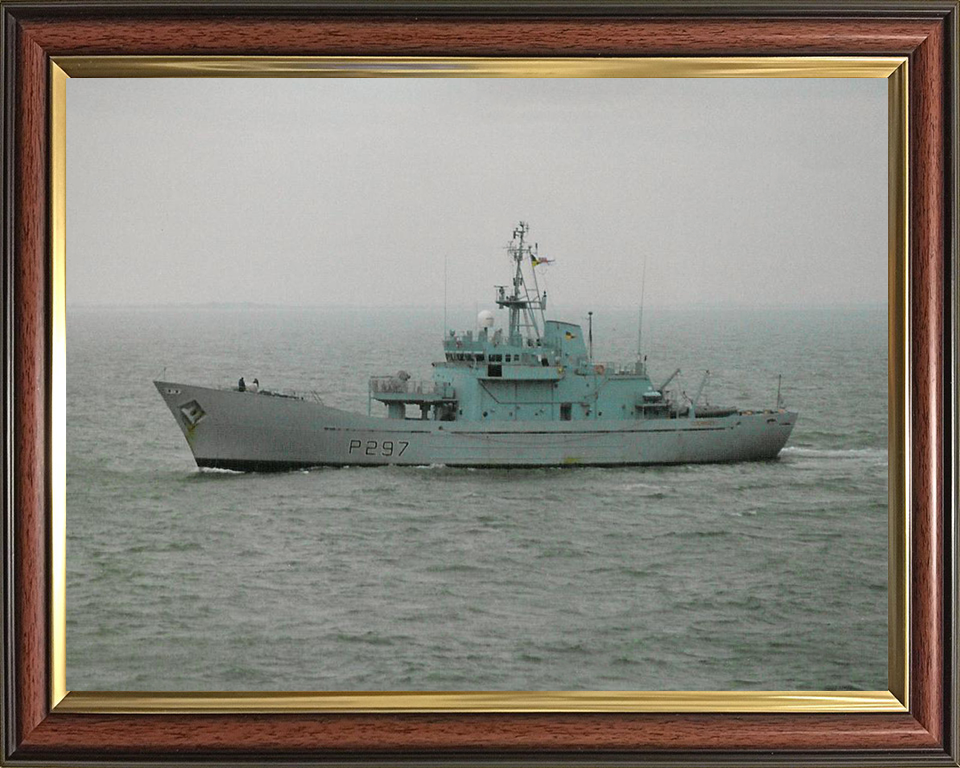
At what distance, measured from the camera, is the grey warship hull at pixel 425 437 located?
162 centimetres

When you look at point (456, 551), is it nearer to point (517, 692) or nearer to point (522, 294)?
point (517, 692)

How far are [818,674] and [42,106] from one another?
1610 mm

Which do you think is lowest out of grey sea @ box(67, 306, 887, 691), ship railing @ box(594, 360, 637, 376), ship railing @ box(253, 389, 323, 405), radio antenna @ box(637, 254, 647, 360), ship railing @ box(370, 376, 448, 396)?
grey sea @ box(67, 306, 887, 691)

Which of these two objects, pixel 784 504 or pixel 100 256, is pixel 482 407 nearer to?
pixel 784 504

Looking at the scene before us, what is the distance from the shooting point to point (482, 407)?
173 cm

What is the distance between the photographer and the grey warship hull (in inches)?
63.6

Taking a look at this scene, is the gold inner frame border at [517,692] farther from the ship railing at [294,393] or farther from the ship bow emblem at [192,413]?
the ship railing at [294,393]

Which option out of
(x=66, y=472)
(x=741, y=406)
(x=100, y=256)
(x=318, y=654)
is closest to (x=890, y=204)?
(x=741, y=406)

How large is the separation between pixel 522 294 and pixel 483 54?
0.40m

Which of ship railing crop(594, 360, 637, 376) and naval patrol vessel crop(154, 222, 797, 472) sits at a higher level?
ship railing crop(594, 360, 637, 376)

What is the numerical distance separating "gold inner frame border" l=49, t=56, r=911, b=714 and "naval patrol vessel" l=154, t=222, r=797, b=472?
20 centimetres

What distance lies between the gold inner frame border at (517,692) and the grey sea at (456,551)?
0.07 ft

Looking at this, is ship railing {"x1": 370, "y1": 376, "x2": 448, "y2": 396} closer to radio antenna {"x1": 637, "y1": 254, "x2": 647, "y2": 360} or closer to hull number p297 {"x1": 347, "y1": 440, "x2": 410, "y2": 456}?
hull number p297 {"x1": 347, "y1": 440, "x2": 410, "y2": 456}

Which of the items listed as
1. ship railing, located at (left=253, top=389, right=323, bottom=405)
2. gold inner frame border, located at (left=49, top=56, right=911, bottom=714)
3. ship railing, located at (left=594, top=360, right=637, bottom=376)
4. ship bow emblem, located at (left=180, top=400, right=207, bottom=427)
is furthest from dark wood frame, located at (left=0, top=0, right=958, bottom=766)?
ship railing, located at (left=594, top=360, right=637, bottom=376)
